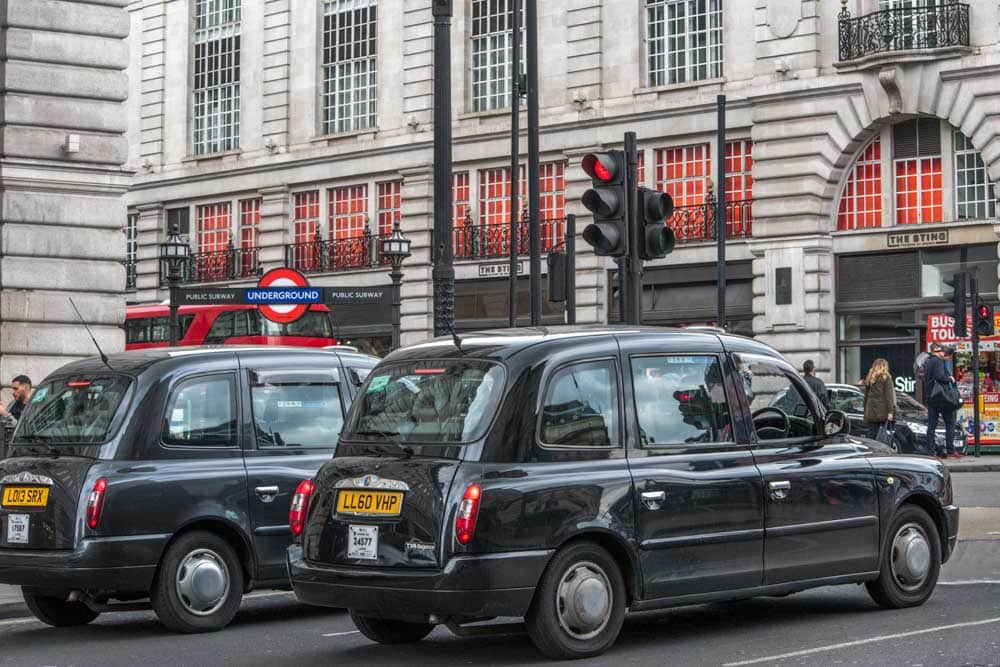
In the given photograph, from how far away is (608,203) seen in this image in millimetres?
12102

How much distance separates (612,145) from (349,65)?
389 inches

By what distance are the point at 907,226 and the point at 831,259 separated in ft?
5.94

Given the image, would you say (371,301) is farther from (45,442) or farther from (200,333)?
(200,333)

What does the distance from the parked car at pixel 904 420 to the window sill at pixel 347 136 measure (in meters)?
19.5

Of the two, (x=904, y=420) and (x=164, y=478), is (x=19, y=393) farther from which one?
(x=904, y=420)

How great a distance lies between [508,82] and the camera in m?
42.8

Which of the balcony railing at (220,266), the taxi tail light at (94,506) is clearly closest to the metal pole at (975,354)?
the taxi tail light at (94,506)

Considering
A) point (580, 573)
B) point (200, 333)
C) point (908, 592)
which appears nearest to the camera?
point (580, 573)

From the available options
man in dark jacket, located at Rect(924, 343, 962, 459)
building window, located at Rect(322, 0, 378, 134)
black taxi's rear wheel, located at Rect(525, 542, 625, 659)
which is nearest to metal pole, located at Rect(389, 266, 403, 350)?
man in dark jacket, located at Rect(924, 343, 962, 459)

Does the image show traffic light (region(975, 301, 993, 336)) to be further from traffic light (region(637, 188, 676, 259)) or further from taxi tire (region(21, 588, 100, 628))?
taxi tire (region(21, 588, 100, 628))

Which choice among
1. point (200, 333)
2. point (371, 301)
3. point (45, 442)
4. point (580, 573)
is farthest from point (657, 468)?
point (200, 333)

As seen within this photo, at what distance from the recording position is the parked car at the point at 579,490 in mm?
8312

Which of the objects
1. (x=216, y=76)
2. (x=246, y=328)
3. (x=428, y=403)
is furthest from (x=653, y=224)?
(x=216, y=76)

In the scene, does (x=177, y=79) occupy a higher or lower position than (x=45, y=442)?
higher
